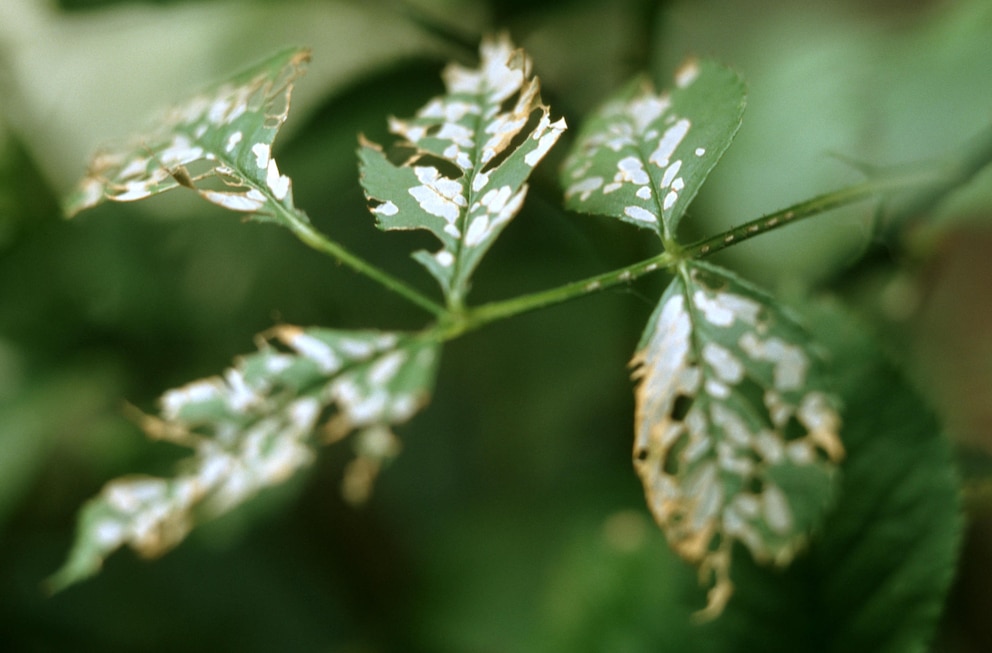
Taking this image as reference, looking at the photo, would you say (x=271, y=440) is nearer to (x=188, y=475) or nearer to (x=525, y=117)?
(x=188, y=475)

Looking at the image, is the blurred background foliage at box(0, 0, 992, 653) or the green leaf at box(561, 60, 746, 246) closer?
the green leaf at box(561, 60, 746, 246)

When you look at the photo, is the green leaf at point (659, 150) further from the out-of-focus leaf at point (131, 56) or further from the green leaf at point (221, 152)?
the out-of-focus leaf at point (131, 56)

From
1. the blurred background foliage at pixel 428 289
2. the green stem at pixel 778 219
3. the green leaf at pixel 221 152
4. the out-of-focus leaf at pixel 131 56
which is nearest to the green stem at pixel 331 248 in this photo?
the green leaf at pixel 221 152

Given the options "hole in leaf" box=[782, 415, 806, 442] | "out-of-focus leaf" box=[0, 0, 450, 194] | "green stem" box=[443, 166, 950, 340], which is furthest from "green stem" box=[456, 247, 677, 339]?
"out-of-focus leaf" box=[0, 0, 450, 194]

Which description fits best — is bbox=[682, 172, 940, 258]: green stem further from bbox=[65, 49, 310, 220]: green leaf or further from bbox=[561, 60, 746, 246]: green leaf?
bbox=[65, 49, 310, 220]: green leaf

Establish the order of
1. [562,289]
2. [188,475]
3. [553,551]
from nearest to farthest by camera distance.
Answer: [562,289] < [188,475] < [553,551]

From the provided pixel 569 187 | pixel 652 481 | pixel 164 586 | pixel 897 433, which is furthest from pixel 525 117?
pixel 164 586
